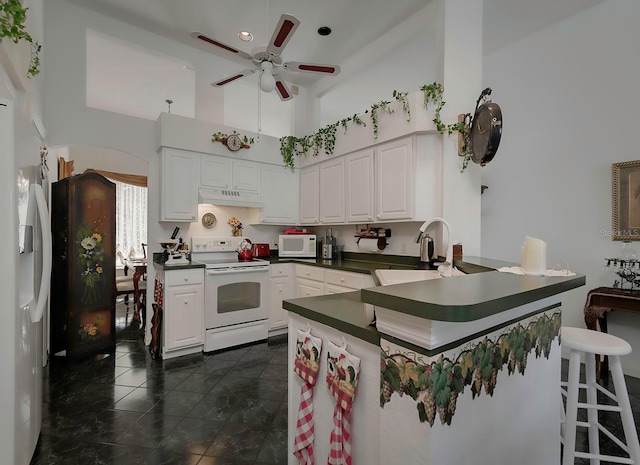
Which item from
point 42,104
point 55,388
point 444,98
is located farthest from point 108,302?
point 444,98

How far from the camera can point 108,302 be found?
10.3ft

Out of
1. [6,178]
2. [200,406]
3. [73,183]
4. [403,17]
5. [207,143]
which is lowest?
[200,406]

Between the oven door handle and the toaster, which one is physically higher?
the toaster

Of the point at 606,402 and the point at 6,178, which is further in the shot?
the point at 606,402

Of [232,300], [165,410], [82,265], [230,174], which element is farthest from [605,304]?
[82,265]

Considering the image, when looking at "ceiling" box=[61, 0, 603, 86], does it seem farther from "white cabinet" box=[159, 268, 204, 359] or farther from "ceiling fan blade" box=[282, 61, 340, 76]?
"white cabinet" box=[159, 268, 204, 359]

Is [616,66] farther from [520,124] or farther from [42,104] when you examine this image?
[42,104]

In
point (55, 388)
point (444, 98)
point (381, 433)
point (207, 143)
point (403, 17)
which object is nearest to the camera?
point (381, 433)

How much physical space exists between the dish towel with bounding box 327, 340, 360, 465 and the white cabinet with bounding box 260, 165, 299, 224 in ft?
10.4

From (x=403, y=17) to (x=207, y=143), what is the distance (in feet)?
8.57

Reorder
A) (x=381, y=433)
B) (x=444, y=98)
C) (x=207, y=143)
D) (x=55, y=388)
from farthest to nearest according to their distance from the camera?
1. (x=207, y=143)
2. (x=444, y=98)
3. (x=55, y=388)
4. (x=381, y=433)

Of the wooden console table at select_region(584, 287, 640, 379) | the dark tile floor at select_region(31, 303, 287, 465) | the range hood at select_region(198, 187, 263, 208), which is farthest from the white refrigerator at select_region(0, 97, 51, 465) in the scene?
the wooden console table at select_region(584, 287, 640, 379)

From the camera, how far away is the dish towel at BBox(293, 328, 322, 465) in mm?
1232

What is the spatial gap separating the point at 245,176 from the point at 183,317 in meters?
1.87
